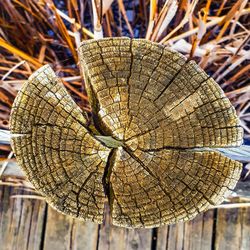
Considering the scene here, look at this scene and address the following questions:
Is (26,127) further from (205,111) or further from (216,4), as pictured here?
(216,4)

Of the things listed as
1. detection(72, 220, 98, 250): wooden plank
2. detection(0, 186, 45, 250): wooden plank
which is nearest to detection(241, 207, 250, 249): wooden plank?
detection(72, 220, 98, 250): wooden plank

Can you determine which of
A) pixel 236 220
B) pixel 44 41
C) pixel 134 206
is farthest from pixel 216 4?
pixel 134 206

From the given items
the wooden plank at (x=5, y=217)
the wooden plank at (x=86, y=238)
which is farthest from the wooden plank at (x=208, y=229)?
the wooden plank at (x=5, y=217)

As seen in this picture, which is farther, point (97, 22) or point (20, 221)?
point (20, 221)

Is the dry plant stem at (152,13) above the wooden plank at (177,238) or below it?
above

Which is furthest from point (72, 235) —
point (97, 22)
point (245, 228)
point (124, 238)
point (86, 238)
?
point (97, 22)

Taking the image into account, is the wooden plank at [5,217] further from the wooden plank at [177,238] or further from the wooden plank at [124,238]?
the wooden plank at [177,238]

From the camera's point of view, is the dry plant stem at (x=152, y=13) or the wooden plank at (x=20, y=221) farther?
the wooden plank at (x=20, y=221)

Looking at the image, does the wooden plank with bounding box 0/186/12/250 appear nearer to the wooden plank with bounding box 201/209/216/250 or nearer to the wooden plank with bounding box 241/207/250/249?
the wooden plank with bounding box 201/209/216/250

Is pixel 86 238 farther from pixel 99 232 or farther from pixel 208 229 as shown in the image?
pixel 208 229
